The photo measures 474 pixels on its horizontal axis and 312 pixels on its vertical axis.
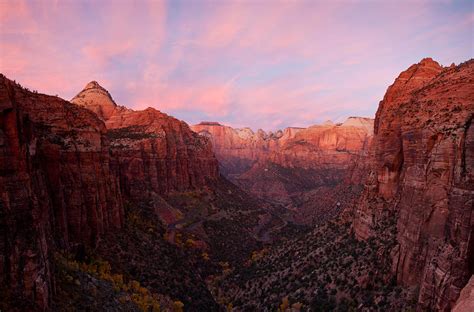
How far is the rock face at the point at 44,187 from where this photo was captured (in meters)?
18.7

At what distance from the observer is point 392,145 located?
3409 cm

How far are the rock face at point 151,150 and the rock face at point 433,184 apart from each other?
40.0m

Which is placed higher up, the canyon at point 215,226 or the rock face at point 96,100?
the rock face at point 96,100

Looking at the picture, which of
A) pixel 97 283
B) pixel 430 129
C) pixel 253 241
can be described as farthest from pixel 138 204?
pixel 430 129

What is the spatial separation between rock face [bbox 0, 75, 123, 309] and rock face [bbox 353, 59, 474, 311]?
2327cm

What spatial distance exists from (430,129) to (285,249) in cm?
3000

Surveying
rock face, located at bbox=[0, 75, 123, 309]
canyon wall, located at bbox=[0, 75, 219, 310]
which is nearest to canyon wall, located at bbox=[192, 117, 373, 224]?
canyon wall, located at bbox=[0, 75, 219, 310]

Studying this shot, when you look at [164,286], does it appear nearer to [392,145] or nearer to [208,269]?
[208,269]

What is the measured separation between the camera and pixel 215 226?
221ft

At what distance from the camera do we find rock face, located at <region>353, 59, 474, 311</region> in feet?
64.3

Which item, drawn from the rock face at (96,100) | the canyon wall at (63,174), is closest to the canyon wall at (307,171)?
the canyon wall at (63,174)

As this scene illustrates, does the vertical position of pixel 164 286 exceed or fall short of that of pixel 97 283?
it falls short

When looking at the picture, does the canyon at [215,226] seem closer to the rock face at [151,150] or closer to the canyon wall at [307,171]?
the rock face at [151,150]

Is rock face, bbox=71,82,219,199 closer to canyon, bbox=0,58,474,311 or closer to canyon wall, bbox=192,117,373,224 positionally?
canyon, bbox=0,58,474,311
